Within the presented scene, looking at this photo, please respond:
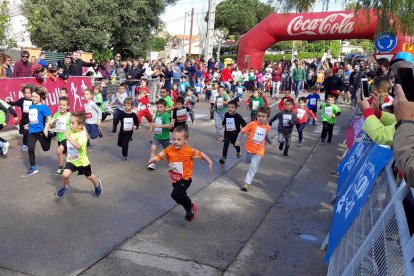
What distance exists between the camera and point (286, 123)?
9.80 meters

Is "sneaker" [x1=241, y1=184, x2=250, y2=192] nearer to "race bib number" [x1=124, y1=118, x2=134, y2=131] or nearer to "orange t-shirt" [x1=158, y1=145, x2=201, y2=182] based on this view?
"orange t-shirt" [x1=158, y1=145, x2=201, y2=182]

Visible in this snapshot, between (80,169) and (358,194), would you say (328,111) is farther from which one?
(358,194)

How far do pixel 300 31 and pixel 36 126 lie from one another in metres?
17.5

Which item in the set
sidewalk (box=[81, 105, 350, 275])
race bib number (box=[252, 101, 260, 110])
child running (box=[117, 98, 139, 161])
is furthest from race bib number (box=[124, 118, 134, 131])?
race bib number (box=[252, 101, 260, 110])

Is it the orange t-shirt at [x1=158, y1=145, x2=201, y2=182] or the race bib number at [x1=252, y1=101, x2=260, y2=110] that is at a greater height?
the race bib number at [x1=252, y1=101, x2=260, y2=110]

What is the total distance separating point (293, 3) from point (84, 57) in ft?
71.4

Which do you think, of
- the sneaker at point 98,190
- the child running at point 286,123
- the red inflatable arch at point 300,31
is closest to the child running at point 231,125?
the child running at point 286,123

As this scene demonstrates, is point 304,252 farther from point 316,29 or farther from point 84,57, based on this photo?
point 84,57

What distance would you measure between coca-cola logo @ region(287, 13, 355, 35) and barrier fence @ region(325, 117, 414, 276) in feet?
60.3

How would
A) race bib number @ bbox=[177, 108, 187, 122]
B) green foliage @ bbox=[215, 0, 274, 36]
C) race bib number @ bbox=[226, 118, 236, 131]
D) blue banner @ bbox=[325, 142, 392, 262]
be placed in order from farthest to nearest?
green foliage @ bbox=[215, 0, 274, 36]
race bib number @ bbox=[177, 108, 187, 122]
race bib number @ bbox=[226, 118, 236, 131]
blue banner @ bbox=[325, 142, 392, 262]

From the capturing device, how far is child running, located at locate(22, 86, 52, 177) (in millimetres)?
7312

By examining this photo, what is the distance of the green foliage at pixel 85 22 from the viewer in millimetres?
26516

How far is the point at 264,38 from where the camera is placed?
77.3 ft

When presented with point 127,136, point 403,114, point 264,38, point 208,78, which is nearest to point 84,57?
point 208,78
